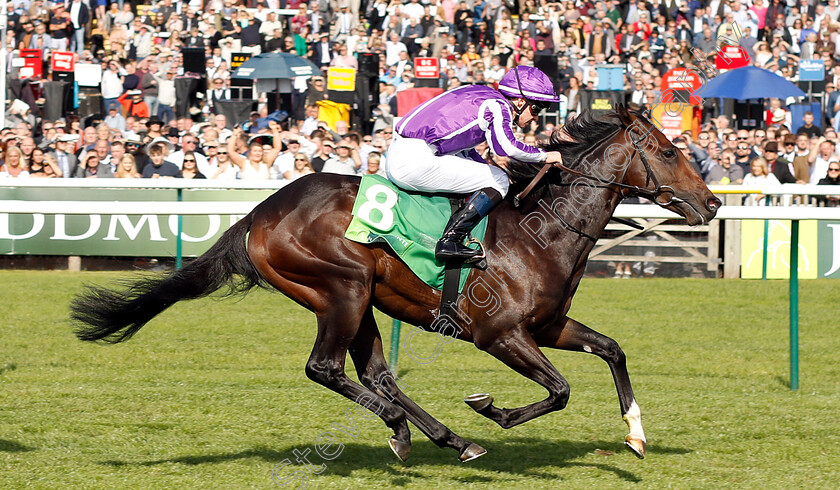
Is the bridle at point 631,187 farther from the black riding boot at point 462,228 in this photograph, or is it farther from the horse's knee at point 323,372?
the horse's knee at point 323,372

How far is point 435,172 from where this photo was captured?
15.8ft

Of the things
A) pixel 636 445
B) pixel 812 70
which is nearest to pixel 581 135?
pixel 636 445

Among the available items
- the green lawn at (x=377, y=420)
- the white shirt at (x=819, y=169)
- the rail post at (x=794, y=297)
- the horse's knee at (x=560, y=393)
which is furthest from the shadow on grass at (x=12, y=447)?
the white shirt at (x=819, y=169)

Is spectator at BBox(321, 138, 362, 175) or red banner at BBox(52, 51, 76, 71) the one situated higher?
red banner at BBox(52, 51, 76, 71)

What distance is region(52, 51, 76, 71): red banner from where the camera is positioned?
14.8 meters

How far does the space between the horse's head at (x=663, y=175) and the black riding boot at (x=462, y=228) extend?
0.73 m

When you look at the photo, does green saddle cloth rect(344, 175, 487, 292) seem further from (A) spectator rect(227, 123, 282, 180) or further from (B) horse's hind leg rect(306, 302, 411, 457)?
(A) spectator rect(227, 123, 282, 180)

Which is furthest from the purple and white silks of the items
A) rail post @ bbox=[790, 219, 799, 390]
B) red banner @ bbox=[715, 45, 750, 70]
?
red banner @ bbox=[715, 45, 750, 70]

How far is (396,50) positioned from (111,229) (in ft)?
23.6

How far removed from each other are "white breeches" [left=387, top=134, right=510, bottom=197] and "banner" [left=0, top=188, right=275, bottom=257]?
17.0 feet

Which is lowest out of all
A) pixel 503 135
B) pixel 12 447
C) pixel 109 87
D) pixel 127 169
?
pixel 12 447

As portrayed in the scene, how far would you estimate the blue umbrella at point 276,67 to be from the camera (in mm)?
14828

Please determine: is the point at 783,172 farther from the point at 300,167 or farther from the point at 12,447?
the point at 12,447

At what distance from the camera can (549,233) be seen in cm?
489
